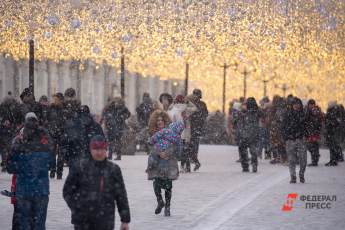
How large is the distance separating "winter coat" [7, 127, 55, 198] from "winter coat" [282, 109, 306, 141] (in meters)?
10.3

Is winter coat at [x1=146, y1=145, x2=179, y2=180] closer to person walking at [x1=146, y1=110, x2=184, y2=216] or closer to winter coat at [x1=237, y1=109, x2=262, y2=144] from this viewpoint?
person walking at [x1=146, y1=110, x2=184, y2=216]

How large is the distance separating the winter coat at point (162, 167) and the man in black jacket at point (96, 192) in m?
6.40

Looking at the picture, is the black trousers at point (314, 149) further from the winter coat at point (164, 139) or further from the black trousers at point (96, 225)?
the black trousers at point (96, 225)

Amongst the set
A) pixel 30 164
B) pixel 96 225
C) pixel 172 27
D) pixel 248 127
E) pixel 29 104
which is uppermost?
pixel 172 27

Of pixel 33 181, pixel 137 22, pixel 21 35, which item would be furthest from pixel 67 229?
pixel 137 22

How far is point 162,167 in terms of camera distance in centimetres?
1611

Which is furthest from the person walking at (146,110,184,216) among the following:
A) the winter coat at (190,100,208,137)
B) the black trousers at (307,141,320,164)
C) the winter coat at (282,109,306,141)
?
the black trousers at (307,141,320,164)

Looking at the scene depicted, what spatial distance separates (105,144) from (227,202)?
8765mm

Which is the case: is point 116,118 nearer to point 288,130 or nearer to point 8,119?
point 8,119

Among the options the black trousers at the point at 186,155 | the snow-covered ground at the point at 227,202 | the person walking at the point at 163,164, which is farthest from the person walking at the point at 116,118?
the person walking at the point at 163,164

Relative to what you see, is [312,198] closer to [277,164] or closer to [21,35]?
[277,164]

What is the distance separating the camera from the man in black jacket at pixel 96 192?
9.48m

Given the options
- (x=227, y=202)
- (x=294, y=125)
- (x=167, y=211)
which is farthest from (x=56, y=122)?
(x=167, y=211)

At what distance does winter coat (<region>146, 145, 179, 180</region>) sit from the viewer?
632 inches
